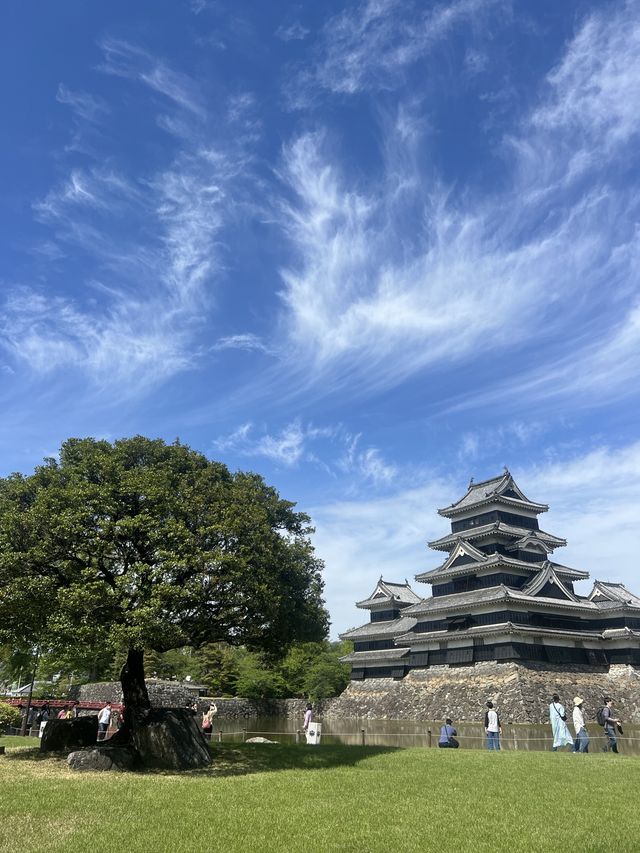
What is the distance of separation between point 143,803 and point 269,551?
693 centimetres

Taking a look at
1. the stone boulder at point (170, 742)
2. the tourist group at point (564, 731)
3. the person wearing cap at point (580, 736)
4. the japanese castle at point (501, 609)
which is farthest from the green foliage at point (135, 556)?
the japanese castle at point (501, 609)

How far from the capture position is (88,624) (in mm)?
13766

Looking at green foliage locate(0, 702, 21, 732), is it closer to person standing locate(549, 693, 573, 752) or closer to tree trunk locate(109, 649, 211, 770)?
tree trunk locate(109, 649, 211, 770)

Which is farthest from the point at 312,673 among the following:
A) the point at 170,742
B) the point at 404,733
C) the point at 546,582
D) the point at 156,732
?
the point at 170,742

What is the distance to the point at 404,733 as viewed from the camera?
103ft

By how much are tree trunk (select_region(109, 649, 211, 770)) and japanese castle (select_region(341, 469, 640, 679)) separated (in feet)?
88.6

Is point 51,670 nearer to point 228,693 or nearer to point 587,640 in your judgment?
point 228,693

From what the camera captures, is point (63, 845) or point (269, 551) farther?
point (269, 551)

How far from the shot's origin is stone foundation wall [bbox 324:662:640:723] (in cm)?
3431

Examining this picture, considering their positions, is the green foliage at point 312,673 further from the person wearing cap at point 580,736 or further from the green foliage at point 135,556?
the green foliage at point 135,556

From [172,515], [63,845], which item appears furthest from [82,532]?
[63,845]

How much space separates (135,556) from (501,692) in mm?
27654

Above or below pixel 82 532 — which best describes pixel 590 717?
below

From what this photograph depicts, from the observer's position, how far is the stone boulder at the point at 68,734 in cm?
1623
